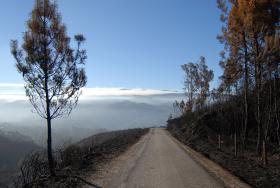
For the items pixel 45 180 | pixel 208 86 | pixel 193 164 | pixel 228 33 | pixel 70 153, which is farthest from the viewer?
pixel 208 86

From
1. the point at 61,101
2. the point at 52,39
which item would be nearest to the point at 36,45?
the point at 52,39

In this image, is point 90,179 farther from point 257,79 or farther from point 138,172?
point 257,79

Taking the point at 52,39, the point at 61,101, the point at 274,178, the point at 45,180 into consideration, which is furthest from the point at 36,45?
the point at 274,178

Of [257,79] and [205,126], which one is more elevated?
[257,79]

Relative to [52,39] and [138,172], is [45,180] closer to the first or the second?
[138,172]

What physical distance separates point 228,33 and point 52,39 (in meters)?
11.6

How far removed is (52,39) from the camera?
1412 cm

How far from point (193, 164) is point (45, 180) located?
7.74 m

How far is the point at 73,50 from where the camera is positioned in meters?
14.4

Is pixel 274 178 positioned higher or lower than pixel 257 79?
lower

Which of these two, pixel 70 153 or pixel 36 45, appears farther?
pixel 70 153

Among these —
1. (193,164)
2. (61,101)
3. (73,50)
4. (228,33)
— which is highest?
(228,33)

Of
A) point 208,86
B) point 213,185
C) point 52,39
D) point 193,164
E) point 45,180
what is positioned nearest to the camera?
point 213,185

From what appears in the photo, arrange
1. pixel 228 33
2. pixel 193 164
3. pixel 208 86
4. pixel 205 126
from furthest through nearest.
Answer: pixel 208 86, pixel 205 126, pixel 228 33, pixel 193 164
